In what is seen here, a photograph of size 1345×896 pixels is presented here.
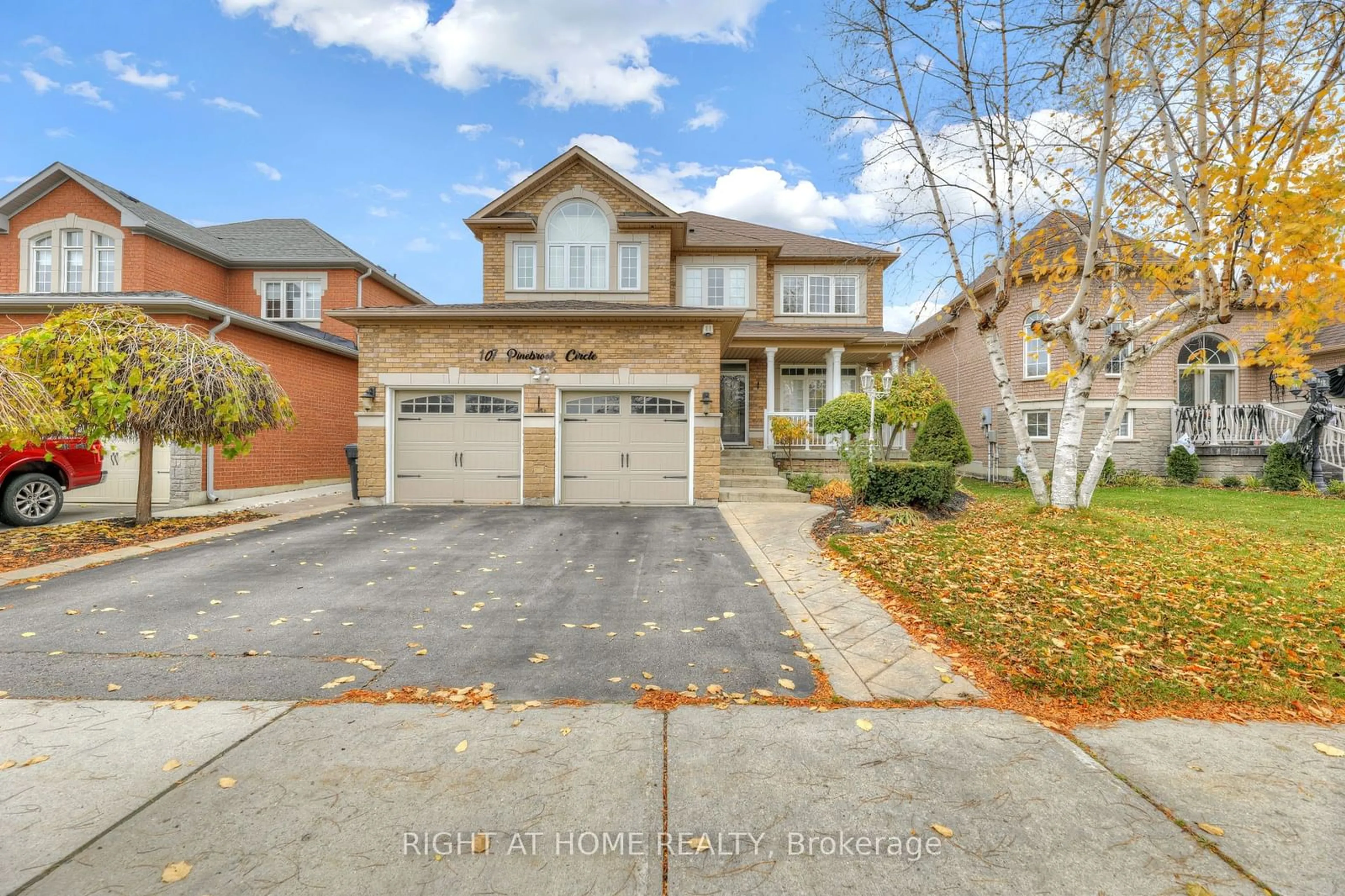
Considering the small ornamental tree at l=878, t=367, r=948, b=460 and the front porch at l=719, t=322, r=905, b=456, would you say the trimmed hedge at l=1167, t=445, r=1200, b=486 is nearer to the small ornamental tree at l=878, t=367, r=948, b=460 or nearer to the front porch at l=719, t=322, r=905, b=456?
the front porch at l=719, t=322, r=905, b=456

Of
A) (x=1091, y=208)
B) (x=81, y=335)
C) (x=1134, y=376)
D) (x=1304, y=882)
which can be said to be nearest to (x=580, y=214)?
(x=81, y=335)

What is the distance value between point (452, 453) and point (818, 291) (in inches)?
459

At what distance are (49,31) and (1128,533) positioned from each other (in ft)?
66.7

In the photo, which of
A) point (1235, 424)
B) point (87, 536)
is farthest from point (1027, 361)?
point (87, 536)

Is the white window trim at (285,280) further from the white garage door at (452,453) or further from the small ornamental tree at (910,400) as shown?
the small ornamental tree at (910,400)

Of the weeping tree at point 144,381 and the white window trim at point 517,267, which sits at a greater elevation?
the white window trim at point 517,267

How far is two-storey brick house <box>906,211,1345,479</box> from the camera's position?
46.9ft

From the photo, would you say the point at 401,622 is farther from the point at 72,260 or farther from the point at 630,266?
the point at 72,260

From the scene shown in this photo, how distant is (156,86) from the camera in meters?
12.7

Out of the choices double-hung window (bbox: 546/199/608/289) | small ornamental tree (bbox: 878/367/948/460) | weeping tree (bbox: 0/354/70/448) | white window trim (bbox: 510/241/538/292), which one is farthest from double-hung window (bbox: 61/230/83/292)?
small ornamental tree (bbox: 878/367/948/460)

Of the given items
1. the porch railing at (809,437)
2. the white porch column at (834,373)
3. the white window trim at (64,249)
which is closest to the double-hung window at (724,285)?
the white porch column at (834,373)

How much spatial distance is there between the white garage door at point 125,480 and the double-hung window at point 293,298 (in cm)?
715

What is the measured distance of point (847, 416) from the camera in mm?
12031

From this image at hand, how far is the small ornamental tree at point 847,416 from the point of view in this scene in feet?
39.3
